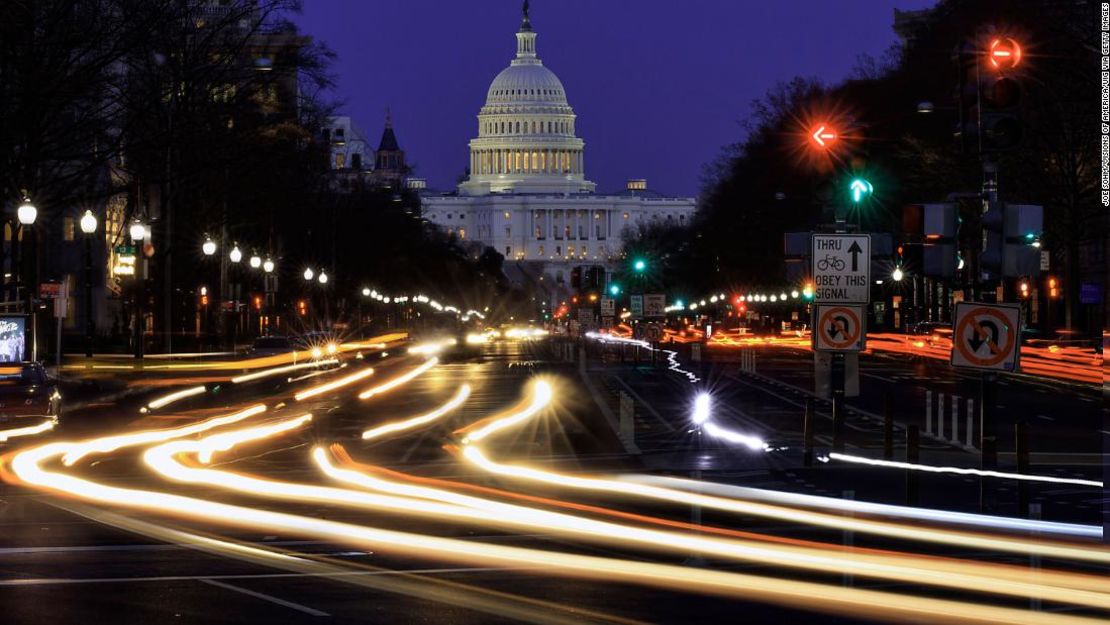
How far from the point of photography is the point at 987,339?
60.8 ft

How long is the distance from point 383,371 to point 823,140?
36461mm

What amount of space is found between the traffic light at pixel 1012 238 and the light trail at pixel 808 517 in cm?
269

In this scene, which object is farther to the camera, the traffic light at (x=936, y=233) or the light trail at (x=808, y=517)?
the traffic light at (x=936, y=233)

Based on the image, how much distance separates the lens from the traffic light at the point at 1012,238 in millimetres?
18531

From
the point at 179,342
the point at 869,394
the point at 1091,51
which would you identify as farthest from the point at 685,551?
the point at 179,342

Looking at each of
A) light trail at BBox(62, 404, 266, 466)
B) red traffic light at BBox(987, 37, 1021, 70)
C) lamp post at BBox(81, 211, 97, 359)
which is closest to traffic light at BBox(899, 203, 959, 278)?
red traffic light at BBox(987, 37, 1021, 70)

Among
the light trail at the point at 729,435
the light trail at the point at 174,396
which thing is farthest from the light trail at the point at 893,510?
the light trail at the point at 174,396

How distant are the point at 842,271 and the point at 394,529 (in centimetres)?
810

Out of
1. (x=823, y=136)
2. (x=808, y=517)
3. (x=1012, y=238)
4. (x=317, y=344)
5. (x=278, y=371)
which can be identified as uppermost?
(x=823, y=136)

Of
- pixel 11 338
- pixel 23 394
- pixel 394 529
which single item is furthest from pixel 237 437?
pixel 394 529

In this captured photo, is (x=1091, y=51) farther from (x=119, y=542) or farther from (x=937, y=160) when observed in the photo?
(x=119, y=542)

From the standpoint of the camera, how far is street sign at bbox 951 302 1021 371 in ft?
60.3

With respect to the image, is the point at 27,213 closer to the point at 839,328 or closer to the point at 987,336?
the point at 839,328

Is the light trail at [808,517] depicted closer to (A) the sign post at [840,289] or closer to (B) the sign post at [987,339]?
(B) the sign post at [987,339]
